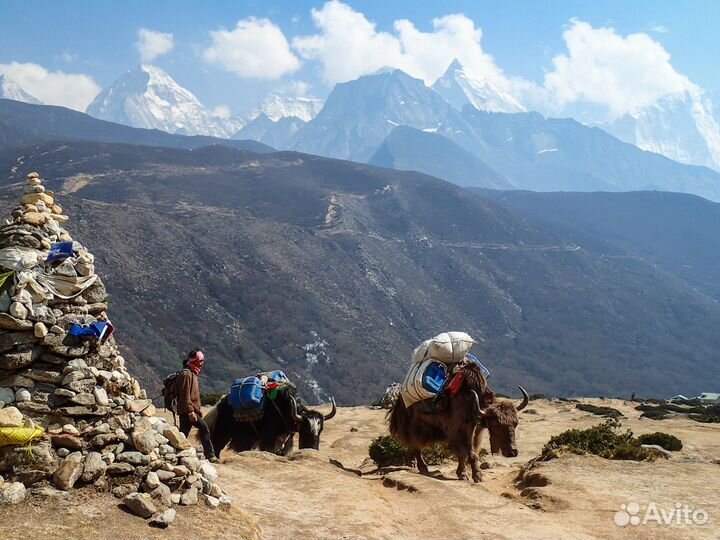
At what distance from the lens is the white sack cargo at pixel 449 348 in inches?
466

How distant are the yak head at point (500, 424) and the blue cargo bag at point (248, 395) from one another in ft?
13.8

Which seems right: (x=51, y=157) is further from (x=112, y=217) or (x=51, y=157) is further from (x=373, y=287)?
(x=373, y=287)

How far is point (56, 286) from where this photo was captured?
7.37 meters

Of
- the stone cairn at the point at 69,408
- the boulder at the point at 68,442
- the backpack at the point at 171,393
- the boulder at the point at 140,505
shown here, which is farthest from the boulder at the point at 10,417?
the backpack at the point at 171,393

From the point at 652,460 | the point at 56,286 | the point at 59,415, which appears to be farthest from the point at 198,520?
the point at 652,460

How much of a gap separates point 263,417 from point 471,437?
412 cm

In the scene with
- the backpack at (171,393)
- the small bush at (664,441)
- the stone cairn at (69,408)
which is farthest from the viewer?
the small bush at (664,441)

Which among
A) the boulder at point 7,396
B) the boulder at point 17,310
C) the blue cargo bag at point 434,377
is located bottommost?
the boulder at point 7,396

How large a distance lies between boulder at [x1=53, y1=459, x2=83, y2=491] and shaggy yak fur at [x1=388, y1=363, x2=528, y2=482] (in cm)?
659

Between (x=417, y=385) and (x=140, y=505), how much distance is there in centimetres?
644

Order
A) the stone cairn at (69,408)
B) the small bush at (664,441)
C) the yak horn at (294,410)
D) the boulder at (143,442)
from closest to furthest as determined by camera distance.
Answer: the stone cairn at (69,408) < the boulder at (143,442) < the yak horn at (294,410) < the small bush at (664,441)

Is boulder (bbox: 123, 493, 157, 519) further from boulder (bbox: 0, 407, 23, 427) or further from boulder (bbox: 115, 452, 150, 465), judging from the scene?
boulder (bbox: 0, 407, 23, 427)

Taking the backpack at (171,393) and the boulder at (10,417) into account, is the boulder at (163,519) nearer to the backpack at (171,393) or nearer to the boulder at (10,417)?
the boulder at (10,417)

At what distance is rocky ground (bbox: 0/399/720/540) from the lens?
601 centimetres
